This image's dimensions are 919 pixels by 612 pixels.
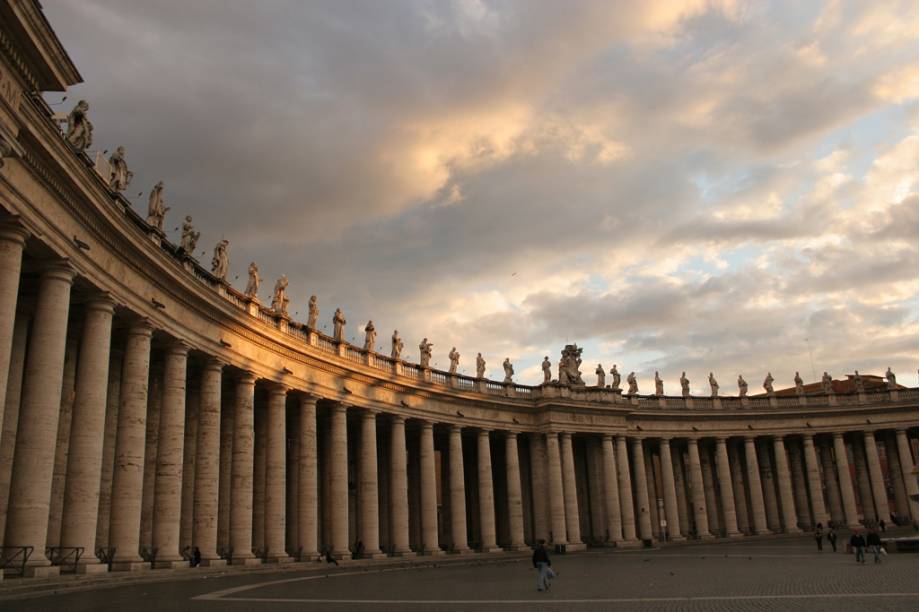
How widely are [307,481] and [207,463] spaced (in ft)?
31.3

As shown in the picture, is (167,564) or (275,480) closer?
(167,564)

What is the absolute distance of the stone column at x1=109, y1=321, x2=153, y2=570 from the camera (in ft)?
99.2

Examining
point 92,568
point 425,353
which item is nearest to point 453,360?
point 425,353

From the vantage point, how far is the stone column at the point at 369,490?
49.6m

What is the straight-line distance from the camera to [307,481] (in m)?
45.8

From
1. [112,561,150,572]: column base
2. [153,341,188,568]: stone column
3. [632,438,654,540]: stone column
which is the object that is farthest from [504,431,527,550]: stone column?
[112,561,150,572]: column base

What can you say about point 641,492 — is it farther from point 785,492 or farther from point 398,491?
point 398,491

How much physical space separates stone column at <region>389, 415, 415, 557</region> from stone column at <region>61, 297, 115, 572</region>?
27.1 m

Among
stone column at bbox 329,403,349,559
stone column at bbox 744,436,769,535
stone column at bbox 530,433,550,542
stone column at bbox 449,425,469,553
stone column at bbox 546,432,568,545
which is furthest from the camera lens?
stone column at bbox 744,436,769,535

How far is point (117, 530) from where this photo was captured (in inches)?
1196

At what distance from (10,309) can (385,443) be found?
42173 millimetres

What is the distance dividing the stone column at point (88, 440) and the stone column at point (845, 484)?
235ft

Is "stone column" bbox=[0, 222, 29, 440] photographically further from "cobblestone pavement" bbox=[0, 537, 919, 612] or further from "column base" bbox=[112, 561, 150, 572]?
"column base" bbox=[112, 561, 150, 572]

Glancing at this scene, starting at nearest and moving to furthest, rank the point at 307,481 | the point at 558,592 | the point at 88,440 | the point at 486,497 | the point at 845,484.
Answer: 1. the point at 558,592
2. the point at 88,440
3. the point at 307,481
4. the point at 486,497
5. the point at 845,484
